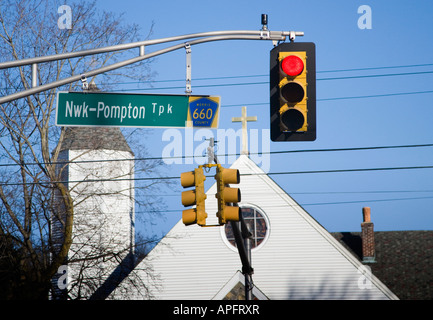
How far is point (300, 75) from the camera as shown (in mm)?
9320

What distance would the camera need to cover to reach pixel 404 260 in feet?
104

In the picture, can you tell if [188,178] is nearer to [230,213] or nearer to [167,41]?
[230,213]

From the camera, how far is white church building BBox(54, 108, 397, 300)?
29.0 meters

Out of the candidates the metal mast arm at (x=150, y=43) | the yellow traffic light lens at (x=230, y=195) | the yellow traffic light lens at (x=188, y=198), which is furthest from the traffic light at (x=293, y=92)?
the yellow traffic light lens at (x=188, y=198)

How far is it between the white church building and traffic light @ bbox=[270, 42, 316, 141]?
20213 millimetres

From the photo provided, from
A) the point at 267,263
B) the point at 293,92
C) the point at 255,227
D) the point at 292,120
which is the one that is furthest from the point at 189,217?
the point at 255,227

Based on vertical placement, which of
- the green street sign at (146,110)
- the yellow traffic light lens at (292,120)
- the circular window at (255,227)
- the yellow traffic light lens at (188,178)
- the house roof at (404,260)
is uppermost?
the green street sign at (146,110)

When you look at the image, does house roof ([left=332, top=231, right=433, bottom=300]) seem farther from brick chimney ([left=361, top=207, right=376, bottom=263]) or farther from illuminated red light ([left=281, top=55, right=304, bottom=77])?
illuminated red light ([left=281, top=55, right=304, bottom=77])

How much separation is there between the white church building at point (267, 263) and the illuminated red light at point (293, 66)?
800 inches

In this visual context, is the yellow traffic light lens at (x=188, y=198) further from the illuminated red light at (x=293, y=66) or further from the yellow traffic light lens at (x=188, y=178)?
the illuminated red light at (x=293, y=66)

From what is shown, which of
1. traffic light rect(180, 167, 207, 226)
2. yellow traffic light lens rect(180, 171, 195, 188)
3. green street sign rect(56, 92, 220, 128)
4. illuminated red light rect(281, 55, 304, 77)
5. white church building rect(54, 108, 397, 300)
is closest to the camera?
illuminated red light rect(281, 55, 304, 77)

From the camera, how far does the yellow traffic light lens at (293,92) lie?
9.24m

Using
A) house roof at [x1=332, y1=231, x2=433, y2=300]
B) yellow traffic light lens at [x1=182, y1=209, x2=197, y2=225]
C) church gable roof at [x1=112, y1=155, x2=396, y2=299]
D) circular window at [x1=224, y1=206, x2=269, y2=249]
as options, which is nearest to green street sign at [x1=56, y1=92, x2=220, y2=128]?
yellow traffic light lens at [x1=182, y1=209, x2=197, y2=225]
